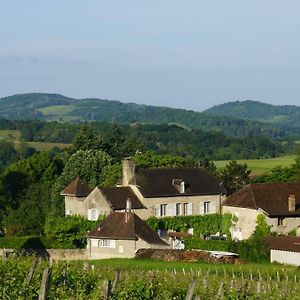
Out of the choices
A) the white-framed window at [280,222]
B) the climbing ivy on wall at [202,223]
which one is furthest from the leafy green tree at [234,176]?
the white-framed window at [280,222]

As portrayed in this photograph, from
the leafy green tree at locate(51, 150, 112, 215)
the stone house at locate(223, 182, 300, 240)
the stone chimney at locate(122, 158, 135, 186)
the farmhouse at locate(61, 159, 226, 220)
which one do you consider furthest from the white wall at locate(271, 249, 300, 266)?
the leafy green tree at locate(51, 150, 112, 215)

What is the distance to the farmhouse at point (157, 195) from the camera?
212 ft

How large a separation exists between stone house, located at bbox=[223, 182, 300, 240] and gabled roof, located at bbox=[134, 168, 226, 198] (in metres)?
2.15

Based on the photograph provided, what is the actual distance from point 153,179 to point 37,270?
3495 centimetres

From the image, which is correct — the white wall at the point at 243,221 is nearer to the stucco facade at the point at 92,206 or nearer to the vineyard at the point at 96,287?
the stucco facade at the point at 92,206

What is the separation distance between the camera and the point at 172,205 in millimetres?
65875

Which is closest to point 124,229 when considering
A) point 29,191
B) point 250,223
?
point 250,223

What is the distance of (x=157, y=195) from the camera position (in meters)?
65.2

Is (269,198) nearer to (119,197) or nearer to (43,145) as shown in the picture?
(119,197)

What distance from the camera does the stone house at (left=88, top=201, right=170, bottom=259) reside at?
58438 mm

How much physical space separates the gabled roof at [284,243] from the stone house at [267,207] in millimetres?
5231

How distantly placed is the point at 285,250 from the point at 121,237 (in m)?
9.45

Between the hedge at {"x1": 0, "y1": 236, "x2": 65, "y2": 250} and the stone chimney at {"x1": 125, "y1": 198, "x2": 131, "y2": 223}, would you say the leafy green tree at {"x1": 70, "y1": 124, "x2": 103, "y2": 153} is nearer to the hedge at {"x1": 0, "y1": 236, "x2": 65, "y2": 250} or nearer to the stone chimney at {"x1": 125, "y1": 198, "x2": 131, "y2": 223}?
the hedge at {"x1": 0, "y1": 236, "x2": 65, "y2": 250}

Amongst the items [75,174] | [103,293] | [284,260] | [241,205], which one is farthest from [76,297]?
[75,174]
